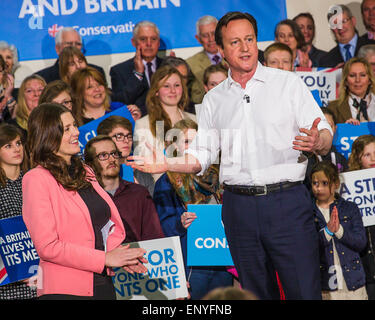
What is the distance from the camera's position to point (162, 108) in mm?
4961

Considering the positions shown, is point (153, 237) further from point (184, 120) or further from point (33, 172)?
point (33, 172)

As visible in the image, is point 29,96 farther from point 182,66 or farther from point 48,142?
point 48,142

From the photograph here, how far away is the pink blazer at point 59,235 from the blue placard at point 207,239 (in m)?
1.34

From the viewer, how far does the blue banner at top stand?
5.96m

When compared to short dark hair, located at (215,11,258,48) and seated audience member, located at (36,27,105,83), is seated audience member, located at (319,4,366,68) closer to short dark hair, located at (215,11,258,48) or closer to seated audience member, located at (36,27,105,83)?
seated audience member, located at (36,27,105,83)

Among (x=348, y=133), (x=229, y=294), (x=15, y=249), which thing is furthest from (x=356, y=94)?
(x=229, y=294)

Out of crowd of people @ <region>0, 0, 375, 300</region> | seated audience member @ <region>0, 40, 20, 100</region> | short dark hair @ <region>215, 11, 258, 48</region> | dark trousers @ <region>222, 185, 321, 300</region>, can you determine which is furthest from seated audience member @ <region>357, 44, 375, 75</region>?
seated audience member @ <region>0, 40, 20, 100</region>

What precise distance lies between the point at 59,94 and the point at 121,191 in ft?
3.37

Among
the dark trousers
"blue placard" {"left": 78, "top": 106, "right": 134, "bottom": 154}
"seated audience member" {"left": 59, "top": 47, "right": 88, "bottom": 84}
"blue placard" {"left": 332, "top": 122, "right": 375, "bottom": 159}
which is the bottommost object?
the dark trousers

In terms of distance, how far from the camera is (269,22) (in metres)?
6.05

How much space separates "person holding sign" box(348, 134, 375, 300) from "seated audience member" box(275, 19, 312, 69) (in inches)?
51.1

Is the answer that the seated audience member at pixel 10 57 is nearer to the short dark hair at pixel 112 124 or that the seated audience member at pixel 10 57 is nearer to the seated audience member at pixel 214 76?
the short dark hair at pixel 112 124

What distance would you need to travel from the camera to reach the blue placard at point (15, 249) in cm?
397

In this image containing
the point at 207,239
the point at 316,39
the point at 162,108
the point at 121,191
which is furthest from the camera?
the point at 316,39
